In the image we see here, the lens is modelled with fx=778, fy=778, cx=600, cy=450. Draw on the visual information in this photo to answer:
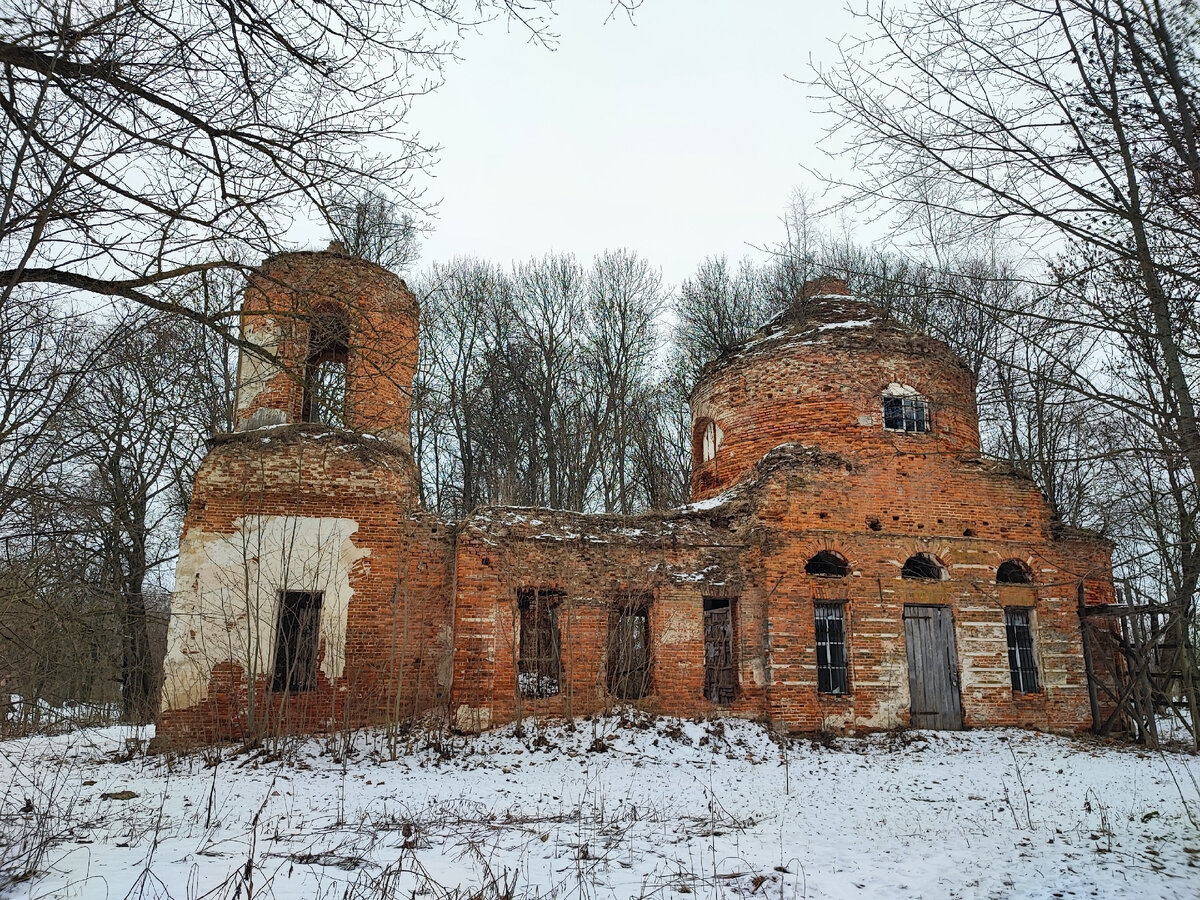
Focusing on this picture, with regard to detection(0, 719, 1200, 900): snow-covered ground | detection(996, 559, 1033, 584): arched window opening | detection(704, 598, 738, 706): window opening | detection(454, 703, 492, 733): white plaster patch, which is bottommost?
detection(0, 719, 1200, 900): snow-covered ground

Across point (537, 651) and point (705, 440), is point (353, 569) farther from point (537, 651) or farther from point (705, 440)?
point (705, 440)

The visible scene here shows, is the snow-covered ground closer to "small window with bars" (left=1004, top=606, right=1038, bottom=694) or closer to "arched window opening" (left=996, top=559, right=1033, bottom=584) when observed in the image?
"small window with bars" (left=1004, top=606, right=1038, bottom=694)

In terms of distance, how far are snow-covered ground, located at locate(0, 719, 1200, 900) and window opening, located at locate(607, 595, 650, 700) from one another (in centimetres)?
104

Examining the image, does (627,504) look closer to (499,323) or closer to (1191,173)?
(499,323)

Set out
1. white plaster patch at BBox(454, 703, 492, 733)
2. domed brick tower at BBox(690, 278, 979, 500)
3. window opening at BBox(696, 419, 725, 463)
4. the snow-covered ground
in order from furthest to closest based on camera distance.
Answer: window opening at BBox(696, 419, 725, 463), domed brick tower at BBox(690, 278, 979, 500), white plaster patch at BBox(454, 703, 492, 733), the snow-covered ground

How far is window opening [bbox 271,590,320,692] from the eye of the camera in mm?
11234

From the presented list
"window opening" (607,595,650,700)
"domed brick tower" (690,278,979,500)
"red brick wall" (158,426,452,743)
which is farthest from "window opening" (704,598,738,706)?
"red brick wall" (158,426,452,743)

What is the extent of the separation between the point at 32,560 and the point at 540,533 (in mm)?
7690

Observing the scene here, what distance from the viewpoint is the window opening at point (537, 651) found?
12.1 meters

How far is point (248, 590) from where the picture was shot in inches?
428

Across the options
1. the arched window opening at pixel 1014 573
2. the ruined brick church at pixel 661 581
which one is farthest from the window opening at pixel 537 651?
the arched window opening at pixel 1014 573

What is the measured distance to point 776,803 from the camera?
25.6 ft

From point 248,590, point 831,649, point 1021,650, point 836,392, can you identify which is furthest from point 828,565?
point 248,590

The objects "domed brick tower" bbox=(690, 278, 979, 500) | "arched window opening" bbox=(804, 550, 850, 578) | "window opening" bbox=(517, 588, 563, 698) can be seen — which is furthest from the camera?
"domed brick tower" bbox=(690, 278, 979, 500)
